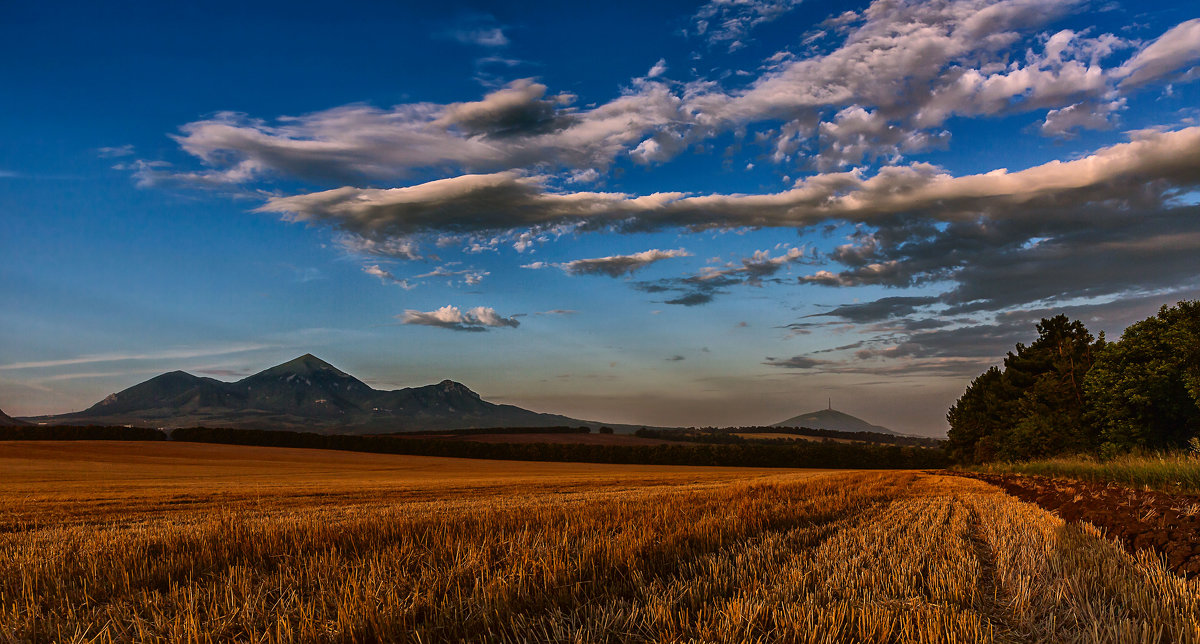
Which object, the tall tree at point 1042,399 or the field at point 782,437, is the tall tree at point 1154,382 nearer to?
the tall tree at point 1042,399

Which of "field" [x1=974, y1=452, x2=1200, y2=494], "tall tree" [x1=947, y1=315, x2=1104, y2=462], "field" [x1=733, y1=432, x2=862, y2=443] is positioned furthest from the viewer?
"field" [x1=733, y1=432, x2=862, y2=443]

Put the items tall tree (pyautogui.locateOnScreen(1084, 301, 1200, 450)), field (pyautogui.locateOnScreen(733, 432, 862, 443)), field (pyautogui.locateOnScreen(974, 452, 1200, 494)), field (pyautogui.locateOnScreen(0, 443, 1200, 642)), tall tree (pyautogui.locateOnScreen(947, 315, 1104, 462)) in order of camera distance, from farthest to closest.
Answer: field (pyautogui.locateOnScreen(733, 432, 862, 443)), tall tree (pyautogui.locateOnScreen(947, 315, 1104, 462)), tall tree (pyautogui.locateOnScreen(1084, 301, 1200, 450)), field (pyautogui.locateOnScreen(974, 452, 1200, 494)), field (pyautogui.locateOnScreen(0, 443, 1200, 642))

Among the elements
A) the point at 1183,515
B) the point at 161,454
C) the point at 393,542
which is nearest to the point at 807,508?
Answer: the point at 1183,515

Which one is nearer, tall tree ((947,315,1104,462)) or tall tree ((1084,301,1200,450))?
tall tree ((1084,301,1200,450))

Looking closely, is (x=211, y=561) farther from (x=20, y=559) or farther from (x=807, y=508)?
(x=807, y=508)

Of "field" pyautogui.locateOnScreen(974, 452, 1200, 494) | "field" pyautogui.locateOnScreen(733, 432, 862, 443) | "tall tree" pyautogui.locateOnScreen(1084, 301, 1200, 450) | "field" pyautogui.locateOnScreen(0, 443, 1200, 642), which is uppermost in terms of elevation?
"tall tree" pyautogui.locateOnScreen(1084, 301, 1200, 450)

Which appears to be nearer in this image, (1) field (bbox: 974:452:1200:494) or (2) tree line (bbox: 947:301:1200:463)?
(1) field (bbox: 974:452:1200:494)

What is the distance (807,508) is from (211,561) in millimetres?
10546

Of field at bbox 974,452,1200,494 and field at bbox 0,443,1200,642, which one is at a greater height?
field at bbox 0,443,1200,642

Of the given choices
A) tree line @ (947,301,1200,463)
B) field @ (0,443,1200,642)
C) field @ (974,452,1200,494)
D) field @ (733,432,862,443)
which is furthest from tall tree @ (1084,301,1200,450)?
field @ (733,432,862,443)

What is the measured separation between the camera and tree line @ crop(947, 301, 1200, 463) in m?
43.4

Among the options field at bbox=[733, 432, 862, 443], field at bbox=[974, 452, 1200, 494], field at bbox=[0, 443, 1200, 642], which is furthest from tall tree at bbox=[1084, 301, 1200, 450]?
field at bbox=[733, 432, 862, 443]

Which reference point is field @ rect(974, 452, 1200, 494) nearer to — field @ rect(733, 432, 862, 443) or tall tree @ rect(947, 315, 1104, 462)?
tall tree @ rect(947, 315, 1104, 462)

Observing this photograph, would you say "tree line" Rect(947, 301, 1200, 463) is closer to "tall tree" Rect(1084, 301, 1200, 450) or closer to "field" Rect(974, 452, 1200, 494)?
"tall tree" Rect(1084, 301, 1200, 450)
